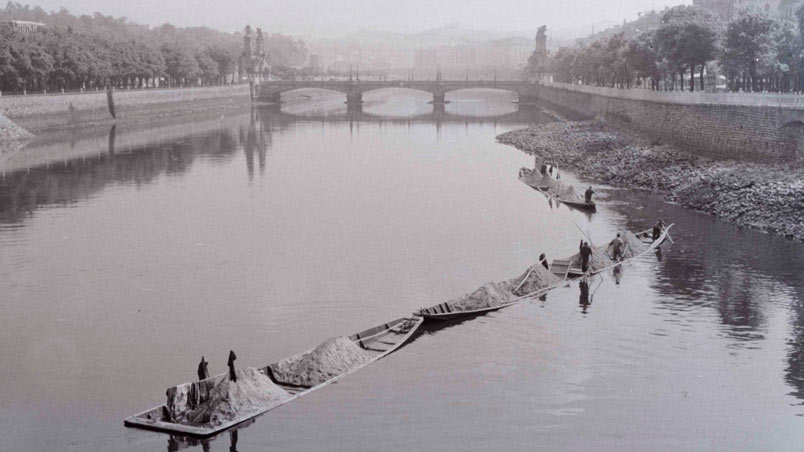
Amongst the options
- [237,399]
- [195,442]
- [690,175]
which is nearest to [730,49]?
[690,175]

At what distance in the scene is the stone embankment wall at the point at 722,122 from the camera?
188 ft

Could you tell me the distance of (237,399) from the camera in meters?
23.4

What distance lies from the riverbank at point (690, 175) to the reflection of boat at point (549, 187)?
4752mm

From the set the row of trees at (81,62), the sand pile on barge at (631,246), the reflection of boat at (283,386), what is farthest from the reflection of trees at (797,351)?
the row of trees at (81,62)

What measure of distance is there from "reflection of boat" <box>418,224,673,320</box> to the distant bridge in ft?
378

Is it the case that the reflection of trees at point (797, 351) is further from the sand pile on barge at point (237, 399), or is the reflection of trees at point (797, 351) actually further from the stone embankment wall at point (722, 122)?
the stone embankment wall at point (722, 122)

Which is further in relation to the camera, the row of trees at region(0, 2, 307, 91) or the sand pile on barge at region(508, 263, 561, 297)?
the row of trees at region(0, 2, 307, 91)

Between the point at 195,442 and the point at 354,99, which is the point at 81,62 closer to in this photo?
the point at 354,99

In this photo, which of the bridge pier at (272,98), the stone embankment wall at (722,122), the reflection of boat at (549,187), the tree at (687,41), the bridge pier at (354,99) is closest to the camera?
the reflection of boat at (549,187)

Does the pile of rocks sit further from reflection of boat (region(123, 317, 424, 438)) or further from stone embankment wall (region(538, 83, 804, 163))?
reflection of boat (region(123, 317, 424, 438))

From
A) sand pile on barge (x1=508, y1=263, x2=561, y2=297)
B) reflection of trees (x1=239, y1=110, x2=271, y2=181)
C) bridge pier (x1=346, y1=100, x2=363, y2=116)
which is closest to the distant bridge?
bridge pier (x1=346, y1=100, x2=363, y2=116)

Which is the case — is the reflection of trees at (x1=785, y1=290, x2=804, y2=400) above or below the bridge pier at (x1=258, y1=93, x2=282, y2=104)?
below

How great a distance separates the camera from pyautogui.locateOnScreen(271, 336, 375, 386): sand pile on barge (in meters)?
25.4

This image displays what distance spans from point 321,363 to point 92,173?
48493 mm
